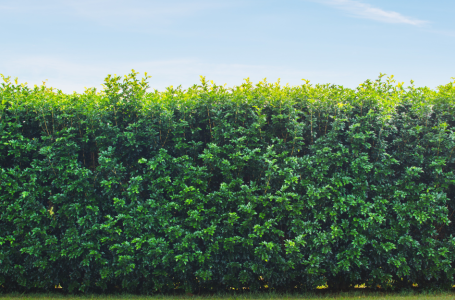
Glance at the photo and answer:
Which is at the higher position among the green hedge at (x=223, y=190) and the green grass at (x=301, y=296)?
the green hedge at (x=223, y=190)

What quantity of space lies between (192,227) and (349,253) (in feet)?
10.7

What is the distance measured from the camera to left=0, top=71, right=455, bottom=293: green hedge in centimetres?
677

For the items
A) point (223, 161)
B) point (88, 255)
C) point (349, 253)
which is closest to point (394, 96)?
point (349, 253)

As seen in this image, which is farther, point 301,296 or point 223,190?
point 301,296

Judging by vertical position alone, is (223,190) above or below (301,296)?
above

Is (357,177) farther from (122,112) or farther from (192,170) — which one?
(122,112)

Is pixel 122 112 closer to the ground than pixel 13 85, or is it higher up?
closer to the ground

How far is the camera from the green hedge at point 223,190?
22.2ft

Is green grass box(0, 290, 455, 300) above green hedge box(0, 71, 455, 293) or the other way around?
the other way around

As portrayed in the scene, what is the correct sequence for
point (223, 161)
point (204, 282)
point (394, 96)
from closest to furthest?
point (223, 161)
point (204, 282)
point (394, 96)

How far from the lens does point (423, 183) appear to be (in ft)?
23.6

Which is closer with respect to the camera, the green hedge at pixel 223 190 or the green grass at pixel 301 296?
the green hedge at pixel 223 190

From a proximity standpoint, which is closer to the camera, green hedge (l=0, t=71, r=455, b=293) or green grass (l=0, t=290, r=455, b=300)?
green hedge (l=0, t=71, r=455, b=293)

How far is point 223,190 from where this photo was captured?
6695mm
